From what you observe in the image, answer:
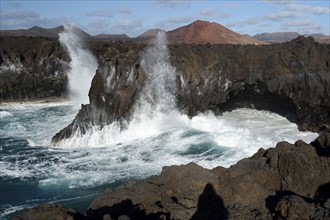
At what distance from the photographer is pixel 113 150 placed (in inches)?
698

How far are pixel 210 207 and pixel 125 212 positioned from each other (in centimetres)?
140

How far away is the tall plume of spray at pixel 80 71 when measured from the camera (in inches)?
1278

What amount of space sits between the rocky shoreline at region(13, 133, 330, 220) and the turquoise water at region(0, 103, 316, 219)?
16.3ft

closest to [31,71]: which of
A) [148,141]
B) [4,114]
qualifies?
[4,114]

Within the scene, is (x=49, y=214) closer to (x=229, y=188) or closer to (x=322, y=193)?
(x=229, y=188)

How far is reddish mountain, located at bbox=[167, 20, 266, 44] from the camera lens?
1922 inches

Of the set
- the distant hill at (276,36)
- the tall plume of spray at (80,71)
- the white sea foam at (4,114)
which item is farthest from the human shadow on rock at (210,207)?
the distant hill at (276,36)

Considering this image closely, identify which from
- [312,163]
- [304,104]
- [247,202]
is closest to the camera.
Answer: [247,202]

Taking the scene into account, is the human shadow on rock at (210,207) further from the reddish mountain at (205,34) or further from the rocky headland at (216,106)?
the reddish mountain at (205,34)

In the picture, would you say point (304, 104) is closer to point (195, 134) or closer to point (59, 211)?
point (195, 134)

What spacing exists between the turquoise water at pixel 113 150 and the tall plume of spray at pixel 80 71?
26.2ft

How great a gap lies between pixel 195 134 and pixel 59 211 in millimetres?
13390

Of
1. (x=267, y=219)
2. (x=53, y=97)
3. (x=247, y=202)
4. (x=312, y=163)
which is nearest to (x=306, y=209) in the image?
(x=267, y=219)

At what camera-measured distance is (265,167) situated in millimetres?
7445
